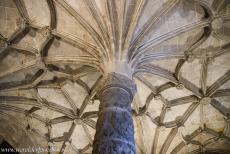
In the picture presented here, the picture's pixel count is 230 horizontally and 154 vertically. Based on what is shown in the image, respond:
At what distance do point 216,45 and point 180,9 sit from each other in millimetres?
1742

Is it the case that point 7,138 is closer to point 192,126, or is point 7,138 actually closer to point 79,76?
point 79,76

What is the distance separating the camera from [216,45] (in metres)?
10.6

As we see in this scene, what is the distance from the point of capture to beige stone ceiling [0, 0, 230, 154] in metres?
9.41

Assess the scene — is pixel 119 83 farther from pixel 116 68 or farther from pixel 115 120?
pixel 115 120

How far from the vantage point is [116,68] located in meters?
7.99

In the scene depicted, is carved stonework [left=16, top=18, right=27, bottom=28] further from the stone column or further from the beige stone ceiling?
the stone column

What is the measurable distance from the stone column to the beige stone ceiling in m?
0.59

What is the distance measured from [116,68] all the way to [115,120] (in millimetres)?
1852

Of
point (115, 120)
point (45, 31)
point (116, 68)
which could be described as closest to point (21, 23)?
point (45, 31)

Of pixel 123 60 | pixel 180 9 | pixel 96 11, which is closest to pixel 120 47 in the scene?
pixel 123 60

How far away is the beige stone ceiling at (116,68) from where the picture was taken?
9.41 metres

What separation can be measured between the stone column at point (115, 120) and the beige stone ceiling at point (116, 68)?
1.94 ft

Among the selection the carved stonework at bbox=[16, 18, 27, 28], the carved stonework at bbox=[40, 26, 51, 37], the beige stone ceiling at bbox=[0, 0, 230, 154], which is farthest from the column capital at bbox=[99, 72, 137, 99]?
the carved stonework at bbox=[16, 18, 27, 28]

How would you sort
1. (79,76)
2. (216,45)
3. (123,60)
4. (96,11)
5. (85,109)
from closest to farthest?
(123,60), (96,11), (216,45), (79,76), (85,109)
